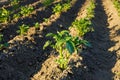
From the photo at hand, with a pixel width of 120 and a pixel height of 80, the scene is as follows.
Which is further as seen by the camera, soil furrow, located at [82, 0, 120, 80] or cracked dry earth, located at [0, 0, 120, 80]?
soil furrow, located at [82, 0, 120, 80]

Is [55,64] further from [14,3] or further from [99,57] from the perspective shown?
[14,3]

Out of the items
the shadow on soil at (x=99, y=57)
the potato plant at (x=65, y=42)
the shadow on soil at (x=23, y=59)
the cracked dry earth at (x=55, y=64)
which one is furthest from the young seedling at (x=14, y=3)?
the potato plant at (x=65, y=42)

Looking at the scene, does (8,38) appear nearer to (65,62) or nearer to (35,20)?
(35,20)

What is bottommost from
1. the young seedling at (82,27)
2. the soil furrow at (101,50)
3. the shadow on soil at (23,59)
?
the soil furrow at (101,50)

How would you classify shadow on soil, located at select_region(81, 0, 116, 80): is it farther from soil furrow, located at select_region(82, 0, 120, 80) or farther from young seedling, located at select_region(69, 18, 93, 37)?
young seedling, located at select_region(69, 18, 93, 37)

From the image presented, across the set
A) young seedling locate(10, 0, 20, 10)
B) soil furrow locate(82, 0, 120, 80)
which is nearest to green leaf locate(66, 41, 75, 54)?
soil furrow locate(82, 0, 120, 80)

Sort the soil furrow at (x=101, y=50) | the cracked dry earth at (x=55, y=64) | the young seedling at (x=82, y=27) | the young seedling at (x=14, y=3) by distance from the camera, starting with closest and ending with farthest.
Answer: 1. the cracked dry earth at (x=55, y=64)
2. the soil furrow at (x=101, y=50)
3. the young seedling at (x=82, y=27)
4. the young seedling at (x=14, y=3)

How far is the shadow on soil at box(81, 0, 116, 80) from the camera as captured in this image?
1052 cm

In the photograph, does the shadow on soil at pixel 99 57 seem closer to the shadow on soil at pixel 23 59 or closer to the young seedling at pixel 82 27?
the young seedling at pixel 82 27

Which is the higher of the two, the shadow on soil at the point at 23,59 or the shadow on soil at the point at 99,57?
the shadow on soil at the point at 23,59

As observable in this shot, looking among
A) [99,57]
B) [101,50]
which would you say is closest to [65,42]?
[99,57]

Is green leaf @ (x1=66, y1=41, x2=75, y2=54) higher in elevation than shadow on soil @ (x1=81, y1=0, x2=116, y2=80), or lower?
higher

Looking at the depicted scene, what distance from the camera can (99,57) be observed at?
12039 millimetres

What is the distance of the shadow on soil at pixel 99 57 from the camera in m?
10.5
